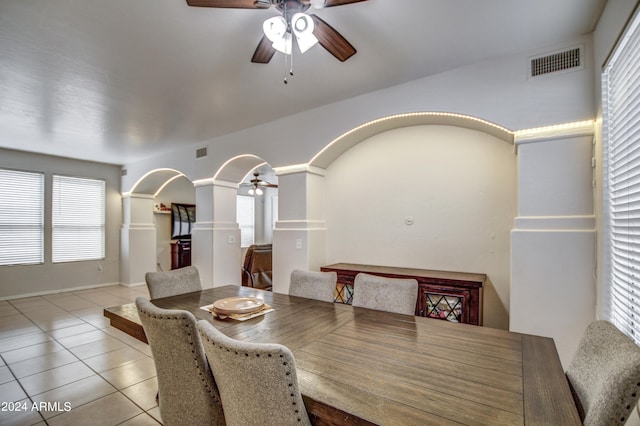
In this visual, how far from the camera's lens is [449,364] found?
1.28 meters

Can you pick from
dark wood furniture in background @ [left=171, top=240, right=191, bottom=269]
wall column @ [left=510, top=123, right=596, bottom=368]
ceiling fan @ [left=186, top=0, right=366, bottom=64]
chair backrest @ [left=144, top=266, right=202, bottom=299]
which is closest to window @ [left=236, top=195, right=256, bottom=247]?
dark wood furniture in background @ [left=171, top=240, right=191, bottom=269]

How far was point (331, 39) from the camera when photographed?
2.03 metres

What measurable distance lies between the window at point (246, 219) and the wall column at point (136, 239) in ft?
8.45

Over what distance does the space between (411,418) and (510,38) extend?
8.67 feet

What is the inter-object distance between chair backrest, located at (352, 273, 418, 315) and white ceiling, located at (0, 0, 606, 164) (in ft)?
5.97

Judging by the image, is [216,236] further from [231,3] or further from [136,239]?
[231,3]

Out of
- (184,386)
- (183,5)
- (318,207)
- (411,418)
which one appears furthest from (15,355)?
(411,418)

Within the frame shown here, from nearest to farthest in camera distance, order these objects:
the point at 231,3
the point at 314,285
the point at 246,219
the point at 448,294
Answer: the point at 231,3 < the point at 314,285 < the point at 448,294 < the point at 246,219

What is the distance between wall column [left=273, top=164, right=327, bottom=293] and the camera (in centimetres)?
378

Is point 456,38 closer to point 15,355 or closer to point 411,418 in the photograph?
point 411,418

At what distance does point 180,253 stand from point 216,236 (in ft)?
9.40

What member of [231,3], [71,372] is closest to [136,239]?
[71,372]

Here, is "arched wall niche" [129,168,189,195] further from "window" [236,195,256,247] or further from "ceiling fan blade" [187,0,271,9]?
"ceiling fan blade" [187,0,271,9]

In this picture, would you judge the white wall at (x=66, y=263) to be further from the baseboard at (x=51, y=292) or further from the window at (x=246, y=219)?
the window at (x=246, y=219)
